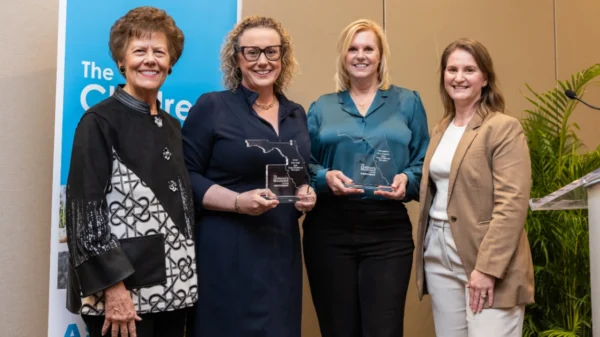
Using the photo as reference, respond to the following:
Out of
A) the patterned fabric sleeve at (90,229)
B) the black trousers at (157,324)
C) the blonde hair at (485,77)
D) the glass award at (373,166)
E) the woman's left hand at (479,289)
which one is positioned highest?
the blonde hair at (485,77)

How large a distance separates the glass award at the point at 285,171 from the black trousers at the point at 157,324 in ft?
1.76

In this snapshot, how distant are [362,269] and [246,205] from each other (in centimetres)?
64

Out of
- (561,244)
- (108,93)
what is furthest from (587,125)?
(108,93)

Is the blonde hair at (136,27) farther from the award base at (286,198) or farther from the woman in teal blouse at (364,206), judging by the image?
the woman in teal blouse at (364,206)

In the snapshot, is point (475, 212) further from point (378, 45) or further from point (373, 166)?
point (378, 45)

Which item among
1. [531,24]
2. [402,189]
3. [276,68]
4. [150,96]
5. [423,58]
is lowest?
[402,189]

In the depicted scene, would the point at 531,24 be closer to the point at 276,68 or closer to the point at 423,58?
the point at 423,58

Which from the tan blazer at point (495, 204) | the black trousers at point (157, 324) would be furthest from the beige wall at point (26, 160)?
the tan blazer at point (495, 204)

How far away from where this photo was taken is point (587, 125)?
491 centimetres

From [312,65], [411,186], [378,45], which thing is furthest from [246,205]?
[312,65]

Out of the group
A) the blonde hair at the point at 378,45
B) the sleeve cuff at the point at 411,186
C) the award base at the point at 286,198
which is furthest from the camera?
the blonde hair at the point at 378,45

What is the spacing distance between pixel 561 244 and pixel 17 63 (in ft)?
10.3

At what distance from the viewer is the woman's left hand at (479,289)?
2.19 metres

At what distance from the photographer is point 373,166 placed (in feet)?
7.97
